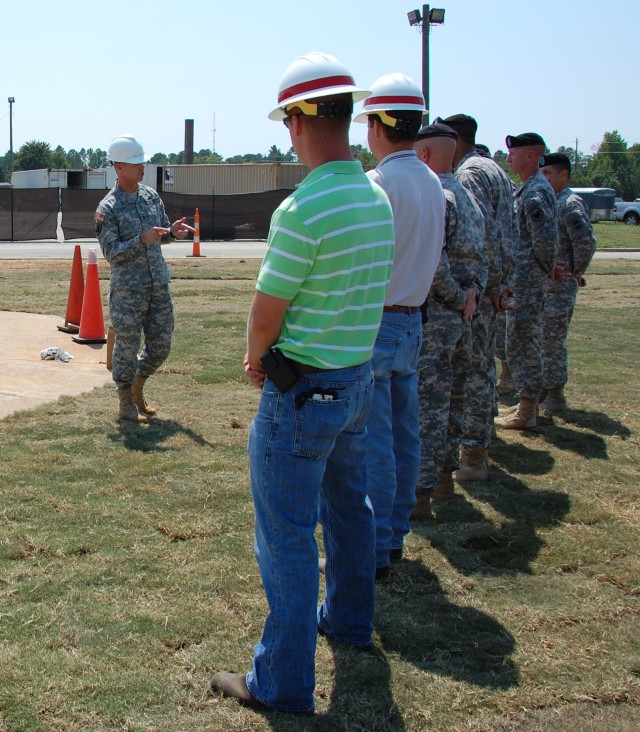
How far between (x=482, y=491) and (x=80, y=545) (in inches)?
96.4

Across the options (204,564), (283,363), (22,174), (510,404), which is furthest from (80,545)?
(22,174)

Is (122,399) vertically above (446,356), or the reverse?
(446,356)

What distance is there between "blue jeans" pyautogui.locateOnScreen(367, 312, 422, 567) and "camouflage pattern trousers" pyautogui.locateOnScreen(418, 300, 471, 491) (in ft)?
1.76

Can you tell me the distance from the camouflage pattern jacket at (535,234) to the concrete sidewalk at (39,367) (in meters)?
3.76

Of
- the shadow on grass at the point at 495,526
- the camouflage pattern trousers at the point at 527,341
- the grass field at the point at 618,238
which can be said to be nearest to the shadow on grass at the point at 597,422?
the camouflage pattern trousers at the point at 527,341

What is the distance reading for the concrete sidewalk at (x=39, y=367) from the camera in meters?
7.55

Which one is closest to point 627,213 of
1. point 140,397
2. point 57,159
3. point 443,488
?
point 140,397

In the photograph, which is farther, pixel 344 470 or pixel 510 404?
pixel 510 404

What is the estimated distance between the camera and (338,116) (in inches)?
113

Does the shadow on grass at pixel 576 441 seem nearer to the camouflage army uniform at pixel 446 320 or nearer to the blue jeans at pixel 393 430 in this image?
the camouflage army uniform at pixel 446 320

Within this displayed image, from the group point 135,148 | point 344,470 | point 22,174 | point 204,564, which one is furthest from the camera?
point 22,174

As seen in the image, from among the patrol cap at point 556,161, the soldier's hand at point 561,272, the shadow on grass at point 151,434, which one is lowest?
the shadow on grass at point 151,434

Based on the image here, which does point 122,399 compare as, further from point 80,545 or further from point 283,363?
point 283,363

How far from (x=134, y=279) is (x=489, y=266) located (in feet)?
8.49
